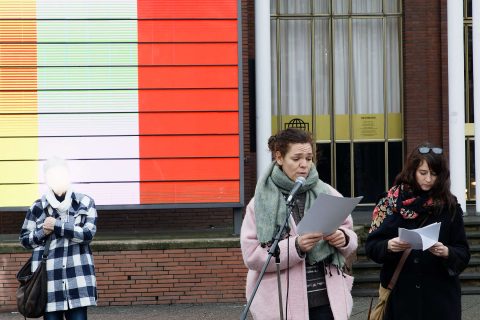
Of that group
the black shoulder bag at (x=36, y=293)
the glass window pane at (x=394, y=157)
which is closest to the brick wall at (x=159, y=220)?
the glass window pane at (x=394, y=157)

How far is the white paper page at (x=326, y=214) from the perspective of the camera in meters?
4.91

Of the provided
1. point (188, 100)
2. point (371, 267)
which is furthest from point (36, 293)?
point (371, 267)

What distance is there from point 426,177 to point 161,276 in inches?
269

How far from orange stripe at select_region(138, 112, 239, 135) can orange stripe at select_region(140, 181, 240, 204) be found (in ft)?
2.20

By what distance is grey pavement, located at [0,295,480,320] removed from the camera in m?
11.1

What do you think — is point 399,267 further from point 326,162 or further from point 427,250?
point 326,162

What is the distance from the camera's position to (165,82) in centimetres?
1243

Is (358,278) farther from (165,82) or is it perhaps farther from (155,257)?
(165,82)

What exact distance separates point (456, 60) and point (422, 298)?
369 inches

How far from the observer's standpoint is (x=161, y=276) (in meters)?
11.9

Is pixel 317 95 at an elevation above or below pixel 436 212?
above

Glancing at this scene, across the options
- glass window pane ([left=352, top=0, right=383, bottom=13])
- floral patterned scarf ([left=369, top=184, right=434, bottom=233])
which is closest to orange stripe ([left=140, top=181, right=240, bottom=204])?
glass window pane ([left=352, top=0, right=383, bottom=13])

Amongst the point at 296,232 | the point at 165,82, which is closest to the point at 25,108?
the point at 165,82

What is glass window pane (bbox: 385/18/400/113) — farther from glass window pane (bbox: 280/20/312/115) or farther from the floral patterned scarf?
the floral patterned scarf
